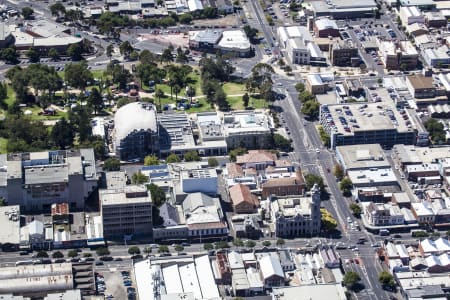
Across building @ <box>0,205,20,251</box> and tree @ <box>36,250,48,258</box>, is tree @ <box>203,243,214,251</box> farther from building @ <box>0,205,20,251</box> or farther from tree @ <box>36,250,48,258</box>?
building @ <box>0,205,20,251</box>

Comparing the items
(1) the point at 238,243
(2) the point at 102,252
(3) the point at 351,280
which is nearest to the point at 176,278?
(1) the point at 238,243

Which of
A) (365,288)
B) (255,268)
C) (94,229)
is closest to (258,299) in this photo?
(255,268)

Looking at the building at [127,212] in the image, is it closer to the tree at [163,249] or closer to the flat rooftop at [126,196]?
the flat rooftop at [126,196]

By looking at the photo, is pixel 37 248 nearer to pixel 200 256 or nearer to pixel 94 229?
pixel 94 229

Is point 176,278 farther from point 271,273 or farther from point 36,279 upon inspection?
point 36,279

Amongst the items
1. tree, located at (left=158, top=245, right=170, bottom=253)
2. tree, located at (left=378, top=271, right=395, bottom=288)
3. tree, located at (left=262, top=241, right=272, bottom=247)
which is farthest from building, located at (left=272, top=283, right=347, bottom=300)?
tree, located at (left=158, top=245, right=170, bottom=253)

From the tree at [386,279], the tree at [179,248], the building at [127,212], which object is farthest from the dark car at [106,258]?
the tree at [386,279]
